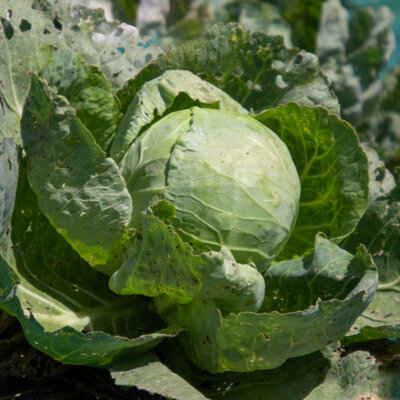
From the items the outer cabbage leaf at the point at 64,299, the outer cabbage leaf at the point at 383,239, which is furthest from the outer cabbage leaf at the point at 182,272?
the outer cabbage leaf at the point at 383,239

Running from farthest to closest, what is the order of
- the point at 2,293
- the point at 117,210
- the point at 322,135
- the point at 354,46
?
the point at 354,46 → the point at 322,135 → the point at 117,210 → the point at 2,293

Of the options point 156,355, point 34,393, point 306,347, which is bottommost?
point 34,393

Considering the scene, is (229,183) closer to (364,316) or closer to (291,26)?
(364,316)

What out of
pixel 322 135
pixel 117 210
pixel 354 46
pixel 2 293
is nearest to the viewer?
pixel 2 293

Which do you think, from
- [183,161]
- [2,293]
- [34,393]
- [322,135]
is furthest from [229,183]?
[34,393]

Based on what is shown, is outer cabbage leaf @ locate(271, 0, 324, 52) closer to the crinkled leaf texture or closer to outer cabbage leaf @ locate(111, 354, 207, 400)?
the crinkled leaf texture

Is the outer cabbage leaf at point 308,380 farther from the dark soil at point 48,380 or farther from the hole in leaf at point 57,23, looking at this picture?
the hole in leaf at point 57,23

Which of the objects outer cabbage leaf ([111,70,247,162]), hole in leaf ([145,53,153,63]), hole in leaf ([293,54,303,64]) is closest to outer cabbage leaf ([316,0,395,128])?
hole in leaf ([293,54,303,64])
